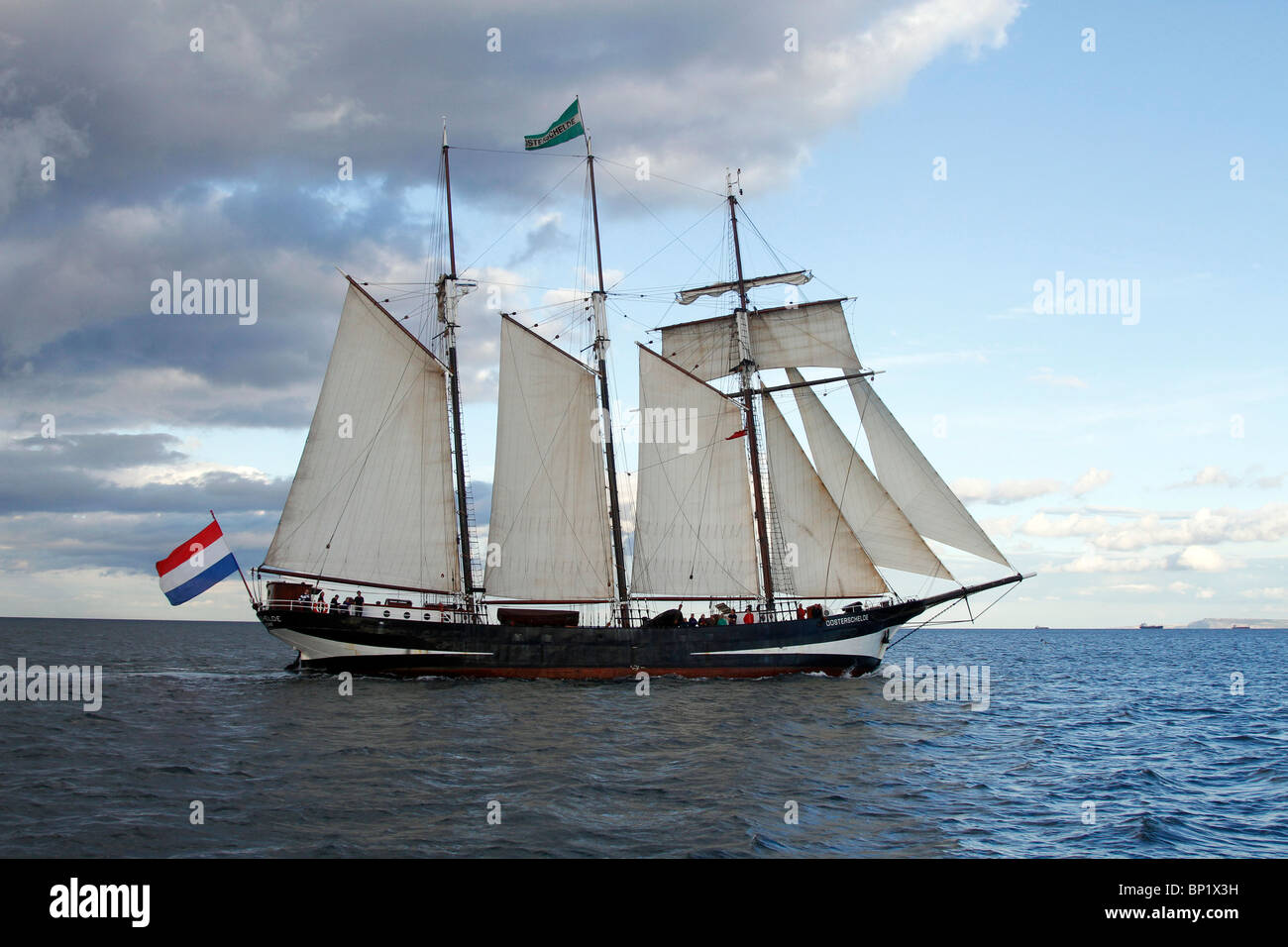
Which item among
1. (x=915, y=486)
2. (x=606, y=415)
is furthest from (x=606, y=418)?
(x=915, y=486)

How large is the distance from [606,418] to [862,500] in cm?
1511

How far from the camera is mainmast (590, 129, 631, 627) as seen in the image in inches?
1857

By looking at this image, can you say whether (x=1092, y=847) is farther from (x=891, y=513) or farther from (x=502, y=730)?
(x=891, y=513)

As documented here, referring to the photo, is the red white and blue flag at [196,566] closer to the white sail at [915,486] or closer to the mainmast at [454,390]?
the mainmast at [454,390]

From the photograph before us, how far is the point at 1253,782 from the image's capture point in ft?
73.8

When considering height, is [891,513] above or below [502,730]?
above

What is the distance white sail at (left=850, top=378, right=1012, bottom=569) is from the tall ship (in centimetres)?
10

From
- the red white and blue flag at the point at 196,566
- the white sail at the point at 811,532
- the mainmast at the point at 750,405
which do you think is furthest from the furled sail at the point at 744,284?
the red white and blue flag at the point at 196,566

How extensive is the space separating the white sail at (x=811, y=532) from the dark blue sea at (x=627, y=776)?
7.89m

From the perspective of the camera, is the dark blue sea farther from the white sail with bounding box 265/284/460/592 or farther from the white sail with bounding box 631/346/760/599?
the white sail with bounding box 631/346/760/599

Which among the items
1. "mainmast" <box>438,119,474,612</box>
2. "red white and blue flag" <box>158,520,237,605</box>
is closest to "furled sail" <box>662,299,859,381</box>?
"mainmast" <box>438,119,474,612</box>

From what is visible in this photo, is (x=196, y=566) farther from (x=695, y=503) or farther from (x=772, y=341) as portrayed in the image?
(x=772, y=341)
